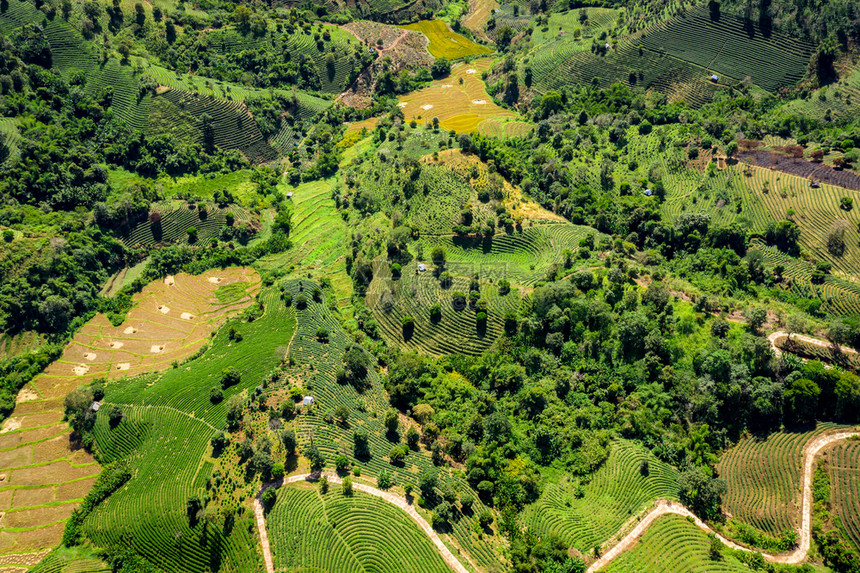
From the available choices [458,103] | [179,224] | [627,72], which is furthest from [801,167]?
[179,224]

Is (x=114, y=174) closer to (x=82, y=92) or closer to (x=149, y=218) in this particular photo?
(x=149, y=218)

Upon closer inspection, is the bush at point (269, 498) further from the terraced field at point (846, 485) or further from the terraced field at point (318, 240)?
the terraced field at point (846, 485)

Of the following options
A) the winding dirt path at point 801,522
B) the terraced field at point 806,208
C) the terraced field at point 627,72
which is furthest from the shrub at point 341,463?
the terraced field at point 627,72

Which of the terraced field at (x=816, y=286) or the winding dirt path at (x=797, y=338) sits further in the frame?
the terraced field at (x=816, y=286)

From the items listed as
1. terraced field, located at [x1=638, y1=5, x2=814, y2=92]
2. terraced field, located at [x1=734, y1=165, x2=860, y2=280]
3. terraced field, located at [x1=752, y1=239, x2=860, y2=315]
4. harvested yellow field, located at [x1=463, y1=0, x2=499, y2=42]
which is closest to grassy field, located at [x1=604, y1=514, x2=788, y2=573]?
terraced field, located at [x1=752, y1=239, x2=860, y2=315]

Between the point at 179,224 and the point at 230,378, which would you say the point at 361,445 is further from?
the point at 179,224

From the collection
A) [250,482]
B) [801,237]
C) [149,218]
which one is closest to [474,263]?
[250,482]
